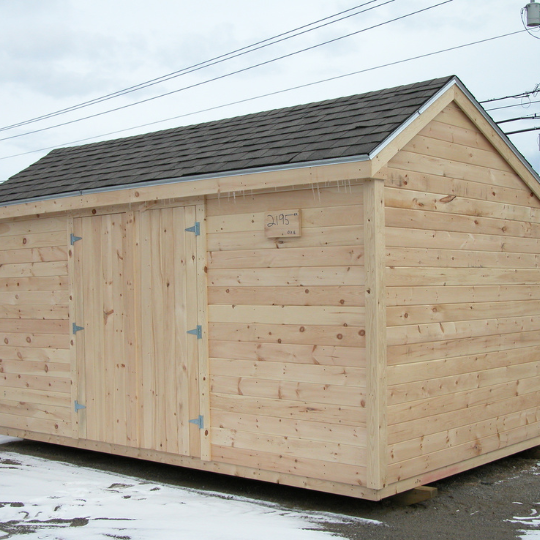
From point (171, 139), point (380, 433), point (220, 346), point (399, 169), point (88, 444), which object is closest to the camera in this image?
point (380, 433)

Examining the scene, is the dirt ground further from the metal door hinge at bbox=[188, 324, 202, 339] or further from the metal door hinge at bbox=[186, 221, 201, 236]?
the metal door hinge at bbox=[186, 221, 201, 236]

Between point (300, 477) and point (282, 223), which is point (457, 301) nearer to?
point (282, 223)

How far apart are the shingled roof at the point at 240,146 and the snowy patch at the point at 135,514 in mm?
2604

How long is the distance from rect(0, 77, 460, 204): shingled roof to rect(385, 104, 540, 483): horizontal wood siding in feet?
1.11

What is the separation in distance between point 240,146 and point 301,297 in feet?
5.76

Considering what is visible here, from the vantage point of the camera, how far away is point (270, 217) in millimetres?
6008

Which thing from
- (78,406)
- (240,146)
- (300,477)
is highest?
(240,146)

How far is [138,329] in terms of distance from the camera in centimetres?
700

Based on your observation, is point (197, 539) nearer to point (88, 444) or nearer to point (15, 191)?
point (88, 444)

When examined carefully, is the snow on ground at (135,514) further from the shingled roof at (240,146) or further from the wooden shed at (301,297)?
the shingled roof at (240,146)

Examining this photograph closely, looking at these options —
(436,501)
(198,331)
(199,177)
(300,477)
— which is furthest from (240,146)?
(436,501)

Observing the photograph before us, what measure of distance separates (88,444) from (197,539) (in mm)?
2898

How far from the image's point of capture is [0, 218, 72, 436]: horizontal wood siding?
7738 millimetres

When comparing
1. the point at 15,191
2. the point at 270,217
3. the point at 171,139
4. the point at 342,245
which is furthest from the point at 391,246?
the point at 15,191
